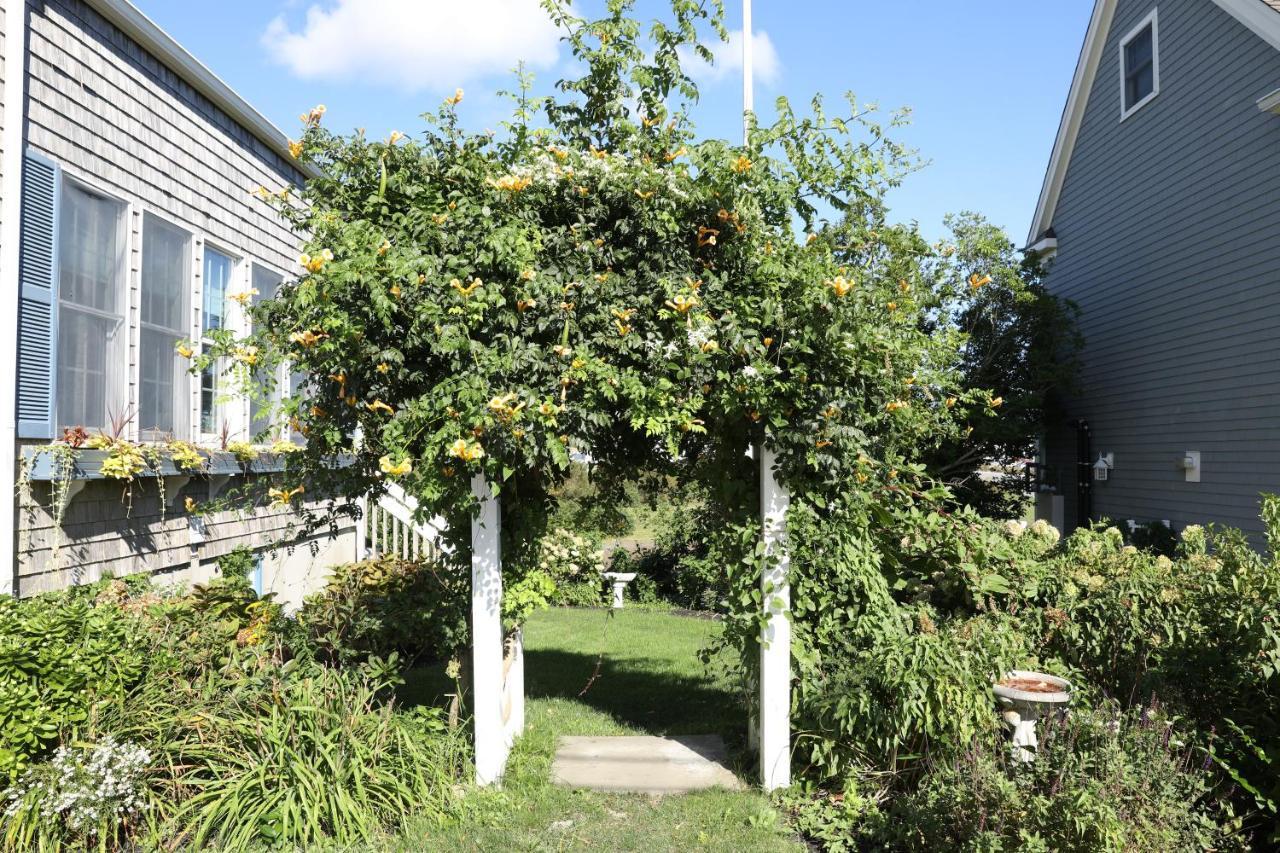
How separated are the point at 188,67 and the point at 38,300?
2.54 meters

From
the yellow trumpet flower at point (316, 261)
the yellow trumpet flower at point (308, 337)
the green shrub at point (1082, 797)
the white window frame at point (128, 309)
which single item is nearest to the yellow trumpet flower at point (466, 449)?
the yellow trumpet flower at point (308, 337)

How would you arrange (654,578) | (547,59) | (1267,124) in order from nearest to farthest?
1. (547,59)
2. (1267,124)
3. (654,578)

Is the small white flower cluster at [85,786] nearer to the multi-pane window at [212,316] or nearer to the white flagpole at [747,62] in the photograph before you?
the multi-pane window at [212,316]

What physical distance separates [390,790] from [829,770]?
2163 mm

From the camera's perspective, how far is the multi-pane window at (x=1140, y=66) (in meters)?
11.3

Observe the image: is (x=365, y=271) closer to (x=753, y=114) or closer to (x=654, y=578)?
(x=753, y=114)

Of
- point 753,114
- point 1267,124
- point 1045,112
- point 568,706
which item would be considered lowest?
point 568,706

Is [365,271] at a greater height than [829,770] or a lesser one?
greater

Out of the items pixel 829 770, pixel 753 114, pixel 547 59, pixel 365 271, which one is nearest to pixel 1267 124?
pixel 753 114

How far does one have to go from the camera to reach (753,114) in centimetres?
459

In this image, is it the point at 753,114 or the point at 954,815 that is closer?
the point at 954,815

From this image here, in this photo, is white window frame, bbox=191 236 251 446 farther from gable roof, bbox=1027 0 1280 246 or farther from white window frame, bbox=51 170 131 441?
gable roof, bbox=1027 0 1280 246

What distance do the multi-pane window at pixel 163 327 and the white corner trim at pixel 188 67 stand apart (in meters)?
1.17

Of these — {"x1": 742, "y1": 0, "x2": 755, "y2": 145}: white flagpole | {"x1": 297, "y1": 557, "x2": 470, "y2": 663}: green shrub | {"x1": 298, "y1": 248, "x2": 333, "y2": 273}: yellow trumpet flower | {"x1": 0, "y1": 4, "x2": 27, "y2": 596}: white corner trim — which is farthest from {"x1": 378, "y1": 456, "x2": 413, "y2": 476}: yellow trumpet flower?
{"x1": 742, "y1": 0, "x2": 755, "y2": 145}: white flagpole
